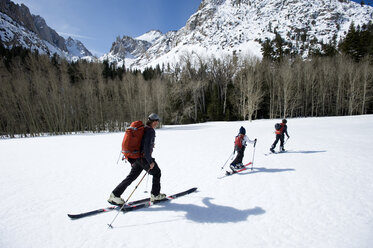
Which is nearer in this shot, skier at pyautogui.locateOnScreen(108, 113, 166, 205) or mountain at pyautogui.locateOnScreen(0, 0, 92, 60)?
skier at pyautogui.locateOnScreen(108, 113, 166, 205)

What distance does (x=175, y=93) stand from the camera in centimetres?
4262

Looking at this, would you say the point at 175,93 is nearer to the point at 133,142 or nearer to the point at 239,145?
the point at 239,145

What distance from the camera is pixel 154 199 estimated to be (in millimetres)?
4191

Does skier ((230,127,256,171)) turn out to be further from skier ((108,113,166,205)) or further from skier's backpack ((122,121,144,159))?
skier's backpack ((122,121,144,159))

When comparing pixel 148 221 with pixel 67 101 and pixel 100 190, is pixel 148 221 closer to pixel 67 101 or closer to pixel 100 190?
pixel 100 190

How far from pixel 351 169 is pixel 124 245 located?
8083 mm

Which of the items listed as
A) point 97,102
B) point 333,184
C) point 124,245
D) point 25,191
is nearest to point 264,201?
point 333,184

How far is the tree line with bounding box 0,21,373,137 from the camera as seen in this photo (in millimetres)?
27125

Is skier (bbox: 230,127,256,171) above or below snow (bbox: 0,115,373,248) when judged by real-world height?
above

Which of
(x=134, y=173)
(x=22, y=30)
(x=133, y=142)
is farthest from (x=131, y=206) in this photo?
(x=22, y=30)

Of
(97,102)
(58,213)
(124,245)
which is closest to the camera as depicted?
(124,245)

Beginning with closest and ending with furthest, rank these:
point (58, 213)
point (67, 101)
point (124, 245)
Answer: point (124, 245) → point (58, 213) → point (67, 101)

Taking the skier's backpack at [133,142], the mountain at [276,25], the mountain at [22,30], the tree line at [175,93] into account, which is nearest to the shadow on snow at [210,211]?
the skier's backpack at [133,142]

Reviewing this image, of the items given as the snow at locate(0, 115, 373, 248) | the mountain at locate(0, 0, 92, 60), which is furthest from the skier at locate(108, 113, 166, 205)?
the mountain at locate(0, 0, 92, 60)
